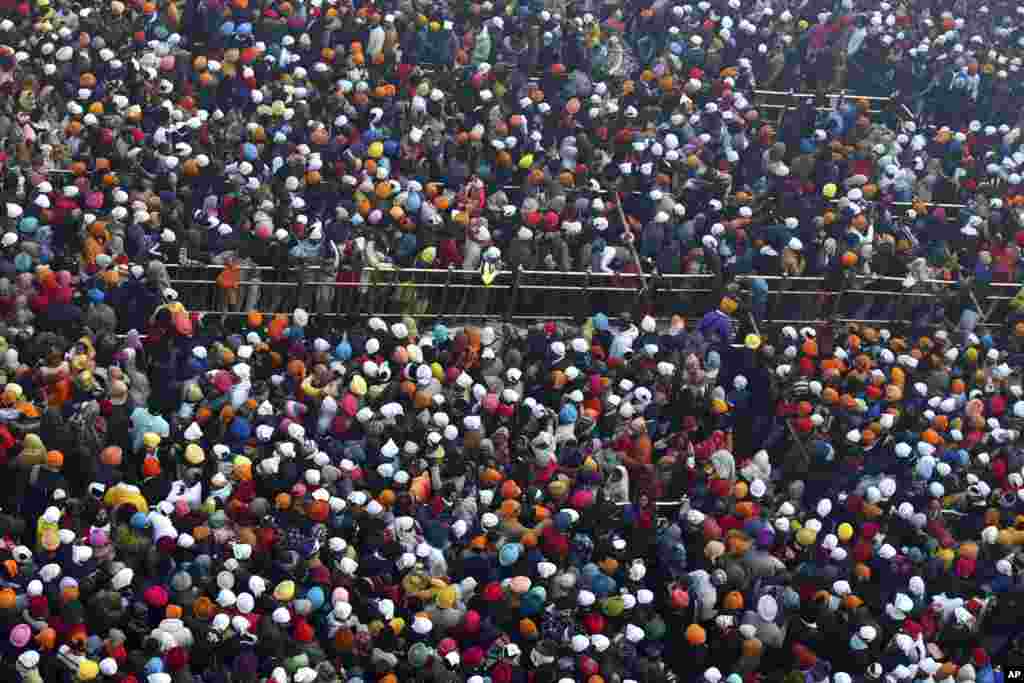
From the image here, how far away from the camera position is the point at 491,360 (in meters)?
21.6

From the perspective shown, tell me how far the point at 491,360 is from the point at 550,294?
2.71m

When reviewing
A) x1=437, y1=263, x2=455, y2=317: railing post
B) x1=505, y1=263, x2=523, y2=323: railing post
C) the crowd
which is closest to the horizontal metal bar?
the crowd

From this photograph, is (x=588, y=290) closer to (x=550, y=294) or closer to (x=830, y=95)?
(x=550, y=294)

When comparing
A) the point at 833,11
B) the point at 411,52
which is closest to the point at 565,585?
the point at 411,52

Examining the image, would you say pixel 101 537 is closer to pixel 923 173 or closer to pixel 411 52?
pixel 411 52

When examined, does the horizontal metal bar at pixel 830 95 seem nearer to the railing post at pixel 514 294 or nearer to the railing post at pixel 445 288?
the railing post at pixel 514 294

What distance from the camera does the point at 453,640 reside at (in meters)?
18.4

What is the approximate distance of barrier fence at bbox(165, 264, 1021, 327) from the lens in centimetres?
2284

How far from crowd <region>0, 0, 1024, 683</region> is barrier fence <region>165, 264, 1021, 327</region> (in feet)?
0.26

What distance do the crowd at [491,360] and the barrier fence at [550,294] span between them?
81mm

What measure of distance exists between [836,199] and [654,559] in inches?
365

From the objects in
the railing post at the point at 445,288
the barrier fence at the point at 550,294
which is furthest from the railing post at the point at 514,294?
the railing post at the point at 445,288

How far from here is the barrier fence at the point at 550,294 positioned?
74.9 ft

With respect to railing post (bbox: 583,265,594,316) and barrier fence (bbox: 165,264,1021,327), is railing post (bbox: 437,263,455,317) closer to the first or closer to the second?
barrier fence (bbox: 165,264,1021,327)
